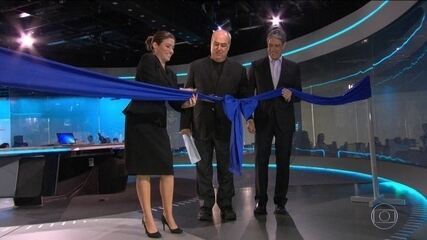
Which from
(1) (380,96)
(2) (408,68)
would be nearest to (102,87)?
(2) (408,68)

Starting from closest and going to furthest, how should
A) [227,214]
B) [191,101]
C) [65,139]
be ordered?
[191,101] < [227,214] < [65,139]

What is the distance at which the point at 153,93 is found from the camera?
2.59m

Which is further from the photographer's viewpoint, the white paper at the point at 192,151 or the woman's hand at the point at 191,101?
the white paper at the point at 192,151

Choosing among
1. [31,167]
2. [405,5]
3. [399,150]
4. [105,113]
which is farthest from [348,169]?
[105,113]

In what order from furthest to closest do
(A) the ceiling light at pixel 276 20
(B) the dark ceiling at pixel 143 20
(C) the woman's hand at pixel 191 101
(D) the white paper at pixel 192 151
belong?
(A) the ceiling light at pixel 276 20 → (B) the dark ceiling at pixel 143 20 → (D) the white paper at pixel 192 151 → (C) the woman's hand at pixel 191 101

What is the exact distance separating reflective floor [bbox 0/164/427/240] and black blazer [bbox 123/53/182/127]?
0.81 meters

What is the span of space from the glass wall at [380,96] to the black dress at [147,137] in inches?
96.8

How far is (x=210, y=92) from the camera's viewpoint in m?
3.22

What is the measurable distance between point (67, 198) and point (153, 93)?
121 inches

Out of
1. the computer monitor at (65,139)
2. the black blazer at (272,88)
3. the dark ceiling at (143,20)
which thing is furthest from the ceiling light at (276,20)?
the black blazer at (272,88)

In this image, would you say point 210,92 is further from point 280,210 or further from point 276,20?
point 276,20

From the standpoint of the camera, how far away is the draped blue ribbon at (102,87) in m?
1.74

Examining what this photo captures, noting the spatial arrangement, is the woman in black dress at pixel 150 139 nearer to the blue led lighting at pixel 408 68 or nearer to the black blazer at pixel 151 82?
the black blazer at pixel 151 82

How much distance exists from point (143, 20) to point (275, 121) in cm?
450
